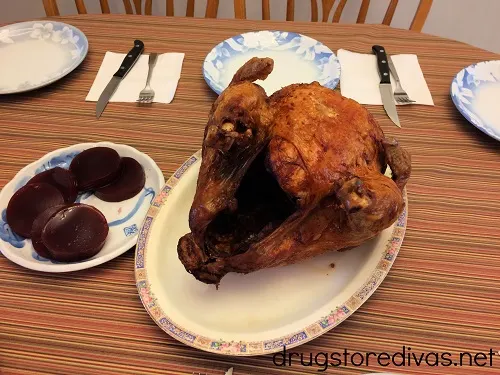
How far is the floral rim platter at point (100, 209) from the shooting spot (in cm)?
88

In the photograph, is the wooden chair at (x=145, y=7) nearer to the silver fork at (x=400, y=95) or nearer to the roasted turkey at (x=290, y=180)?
the silver fork at (x=400, y=95)

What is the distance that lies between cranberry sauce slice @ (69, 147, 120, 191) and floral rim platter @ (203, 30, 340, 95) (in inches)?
15.5

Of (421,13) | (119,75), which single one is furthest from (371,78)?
(119,75)

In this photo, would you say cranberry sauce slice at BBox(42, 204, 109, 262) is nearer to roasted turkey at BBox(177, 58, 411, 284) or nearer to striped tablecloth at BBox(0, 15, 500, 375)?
striped tablecloth at BBox(0, 15, 500, 375)

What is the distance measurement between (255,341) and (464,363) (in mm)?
360

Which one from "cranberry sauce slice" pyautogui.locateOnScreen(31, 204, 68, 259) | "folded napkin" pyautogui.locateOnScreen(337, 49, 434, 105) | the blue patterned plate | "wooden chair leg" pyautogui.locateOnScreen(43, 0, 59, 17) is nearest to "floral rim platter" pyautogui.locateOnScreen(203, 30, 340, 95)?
"folded napkin" pyautogui.locateOnScreen(337, 49, 434, 105)

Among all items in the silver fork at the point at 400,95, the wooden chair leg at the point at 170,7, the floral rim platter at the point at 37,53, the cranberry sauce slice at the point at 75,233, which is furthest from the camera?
the wooden chair leg at the point at 170,7

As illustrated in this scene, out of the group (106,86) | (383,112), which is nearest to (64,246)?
(106,86)

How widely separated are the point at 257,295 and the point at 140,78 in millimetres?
863

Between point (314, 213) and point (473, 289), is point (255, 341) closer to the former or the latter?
point (314, 213)

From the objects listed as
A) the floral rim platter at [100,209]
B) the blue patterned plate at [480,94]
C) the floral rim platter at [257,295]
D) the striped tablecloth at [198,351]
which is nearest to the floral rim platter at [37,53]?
the striped tablecloth at [198,351]

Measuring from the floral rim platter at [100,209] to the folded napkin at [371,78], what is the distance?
0.63m

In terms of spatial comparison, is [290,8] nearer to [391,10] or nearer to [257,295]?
[391,10]

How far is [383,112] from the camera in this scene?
1238mm
